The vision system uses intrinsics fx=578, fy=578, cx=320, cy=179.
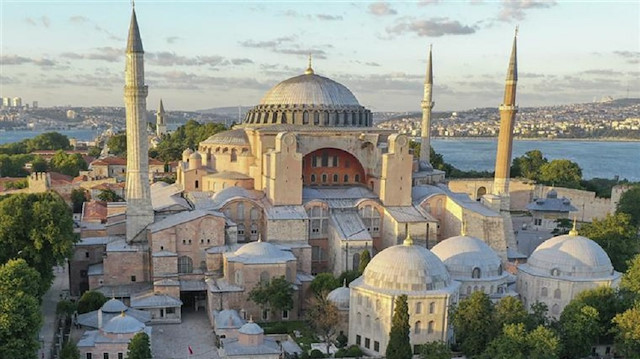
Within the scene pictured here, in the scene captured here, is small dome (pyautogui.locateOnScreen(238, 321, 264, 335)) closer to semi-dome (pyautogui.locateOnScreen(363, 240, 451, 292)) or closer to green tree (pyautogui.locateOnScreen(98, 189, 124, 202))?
semi-dome (pyautogui.locateOnScreen(363, 240, 451, 292))

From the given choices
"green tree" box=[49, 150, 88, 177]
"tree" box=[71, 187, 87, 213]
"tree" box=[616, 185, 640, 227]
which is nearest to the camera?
"tree" box=[616, 185, 640, 227]

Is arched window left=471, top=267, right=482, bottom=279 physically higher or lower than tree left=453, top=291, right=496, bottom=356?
higher

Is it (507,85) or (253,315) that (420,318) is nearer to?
(253,315)

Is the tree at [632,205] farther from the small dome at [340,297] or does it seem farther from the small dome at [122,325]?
the small dome at [122,325]

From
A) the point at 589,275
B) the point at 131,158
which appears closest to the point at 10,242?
the point at 131,158

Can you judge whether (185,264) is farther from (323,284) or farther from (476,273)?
(476,273)

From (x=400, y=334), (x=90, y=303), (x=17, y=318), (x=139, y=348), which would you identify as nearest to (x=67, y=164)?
(x=90, y=303)

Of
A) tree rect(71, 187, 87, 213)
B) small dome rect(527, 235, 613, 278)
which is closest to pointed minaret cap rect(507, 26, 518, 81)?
small dome rect(527, 235, 613, 278)

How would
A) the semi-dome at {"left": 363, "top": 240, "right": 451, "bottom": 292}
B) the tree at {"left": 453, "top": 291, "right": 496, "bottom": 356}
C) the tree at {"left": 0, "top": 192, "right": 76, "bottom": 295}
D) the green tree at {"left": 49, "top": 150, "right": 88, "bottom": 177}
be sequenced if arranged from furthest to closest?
the green tree at {"left": 49, "top": 150, "right": 88, "bottom": 177} → the tree at {"left": 0, "top": 192, "right": 76, "bottom": 295} → the semi-dome at {"left": 363, "top": 240, "right": 451, "bottom": 292} → the tree at {"left": 453, "top": 291, "right": 496, "bottom": 356}
